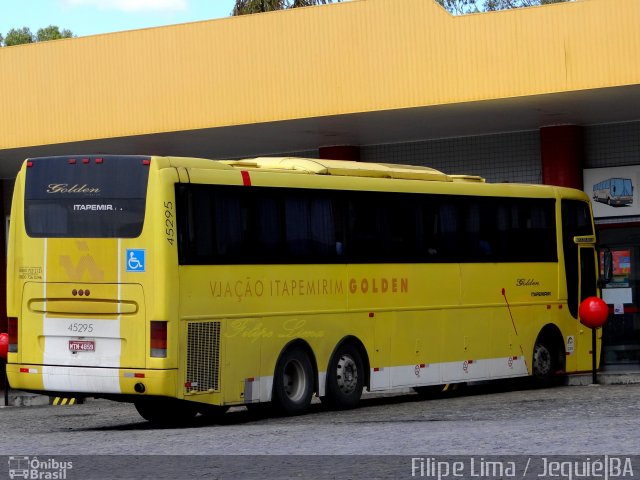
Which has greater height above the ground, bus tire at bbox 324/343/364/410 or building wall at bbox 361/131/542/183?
building wall at bbox 361/131/542/183

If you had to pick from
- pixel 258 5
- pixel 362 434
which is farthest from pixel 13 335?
pixel 258 5

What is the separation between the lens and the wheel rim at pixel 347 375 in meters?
18.6

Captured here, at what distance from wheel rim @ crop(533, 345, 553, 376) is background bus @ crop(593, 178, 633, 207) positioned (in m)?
5.38

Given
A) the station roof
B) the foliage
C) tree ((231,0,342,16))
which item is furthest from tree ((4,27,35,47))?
the station roof

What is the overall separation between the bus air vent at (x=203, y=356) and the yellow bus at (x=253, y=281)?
0.02 meters

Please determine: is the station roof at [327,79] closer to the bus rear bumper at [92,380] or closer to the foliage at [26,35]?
the bus rear bumper at [92,380]

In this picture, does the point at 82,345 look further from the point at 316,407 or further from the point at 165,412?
the point at 316,407

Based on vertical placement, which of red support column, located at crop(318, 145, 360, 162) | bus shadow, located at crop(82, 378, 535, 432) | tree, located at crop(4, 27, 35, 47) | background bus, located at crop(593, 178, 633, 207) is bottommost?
bus shadow, located at crop(82, 378, 535, 432)

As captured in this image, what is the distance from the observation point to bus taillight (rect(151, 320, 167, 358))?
15.9 m

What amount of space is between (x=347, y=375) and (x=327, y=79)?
8.27 m

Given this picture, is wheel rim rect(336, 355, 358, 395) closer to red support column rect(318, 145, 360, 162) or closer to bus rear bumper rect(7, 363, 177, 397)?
bus rear bumper rect(7, 363, 177, 397)

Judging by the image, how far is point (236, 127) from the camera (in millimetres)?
26828

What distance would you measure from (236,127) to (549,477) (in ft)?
56.9

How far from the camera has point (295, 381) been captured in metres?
18.0
